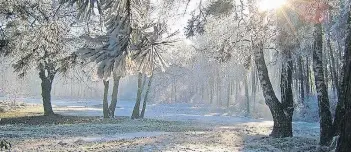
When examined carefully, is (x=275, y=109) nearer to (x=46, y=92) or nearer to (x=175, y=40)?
(x=175, y=40)

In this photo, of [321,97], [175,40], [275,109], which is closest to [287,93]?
[275,109]

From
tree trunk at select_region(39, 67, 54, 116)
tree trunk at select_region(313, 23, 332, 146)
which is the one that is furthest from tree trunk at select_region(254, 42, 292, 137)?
tree trunk at select_region(39, 67, 54, 116)

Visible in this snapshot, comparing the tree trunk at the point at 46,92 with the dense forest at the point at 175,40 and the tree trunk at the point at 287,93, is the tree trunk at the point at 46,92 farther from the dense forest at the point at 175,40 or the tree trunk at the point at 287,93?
the tree trunk at the point at 287,93

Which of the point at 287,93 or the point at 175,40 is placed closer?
the point at 175,40

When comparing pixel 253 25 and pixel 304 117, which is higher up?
pixel 253 25

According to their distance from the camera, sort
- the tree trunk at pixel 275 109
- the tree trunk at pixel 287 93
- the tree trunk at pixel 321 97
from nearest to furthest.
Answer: the tree trunk at pixel 321 97 → the tree trunk at pixel 287 93 → the tree trunk at pixel 275 109

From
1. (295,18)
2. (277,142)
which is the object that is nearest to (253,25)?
(295,18)

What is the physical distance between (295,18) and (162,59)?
10312 millimetres

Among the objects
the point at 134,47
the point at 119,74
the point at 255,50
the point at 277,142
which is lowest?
the point at 277,142

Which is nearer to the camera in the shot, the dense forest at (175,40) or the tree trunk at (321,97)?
the dense forest at (175,40)

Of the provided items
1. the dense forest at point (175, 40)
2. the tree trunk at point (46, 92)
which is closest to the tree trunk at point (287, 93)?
the dense forest at point (175, 40)

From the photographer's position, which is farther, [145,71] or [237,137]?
[237,137]

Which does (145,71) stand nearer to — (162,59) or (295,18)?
(162,59)

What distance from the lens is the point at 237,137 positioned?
1909cm
